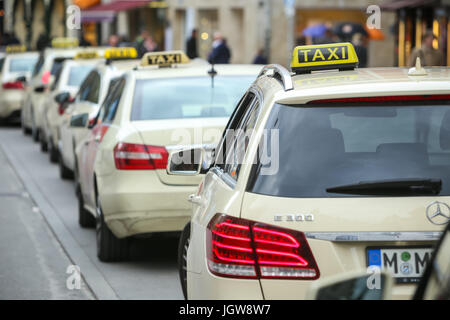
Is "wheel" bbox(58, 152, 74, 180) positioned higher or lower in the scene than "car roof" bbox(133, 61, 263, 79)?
lower

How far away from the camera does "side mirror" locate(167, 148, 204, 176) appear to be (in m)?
5.91

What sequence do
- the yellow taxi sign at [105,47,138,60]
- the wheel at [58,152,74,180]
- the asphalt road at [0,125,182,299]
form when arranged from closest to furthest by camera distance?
1. the asphalt road at [0,125,182,299]
2. the yellow taxi sign at [105,47,138,60]
3. the wheel at [58,152,74,180]

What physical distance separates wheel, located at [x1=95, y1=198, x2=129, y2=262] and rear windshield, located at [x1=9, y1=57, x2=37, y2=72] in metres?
16.9

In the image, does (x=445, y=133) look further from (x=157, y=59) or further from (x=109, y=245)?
(x=157, y=59)

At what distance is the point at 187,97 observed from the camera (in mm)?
8711

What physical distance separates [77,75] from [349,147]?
12635 mm

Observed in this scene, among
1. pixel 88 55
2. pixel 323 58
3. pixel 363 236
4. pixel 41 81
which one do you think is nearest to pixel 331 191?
pixel 363 236

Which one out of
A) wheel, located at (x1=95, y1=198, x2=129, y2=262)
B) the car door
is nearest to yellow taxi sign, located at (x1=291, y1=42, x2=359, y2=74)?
wheel, located at (x1=95, y1=198, x2=129, y2=262)

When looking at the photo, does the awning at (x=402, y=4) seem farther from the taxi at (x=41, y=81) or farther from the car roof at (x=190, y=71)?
the car roof at (x=190, y=71)

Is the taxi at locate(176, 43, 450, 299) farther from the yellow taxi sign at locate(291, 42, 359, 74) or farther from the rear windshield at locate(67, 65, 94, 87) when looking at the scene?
the rear windshield at locate(67, 65, 94, 87)

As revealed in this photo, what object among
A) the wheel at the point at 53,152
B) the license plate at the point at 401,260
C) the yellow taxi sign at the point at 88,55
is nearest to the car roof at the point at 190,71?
the license plate at the point at 401,260

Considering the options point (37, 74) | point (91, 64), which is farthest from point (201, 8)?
point (91, 64)

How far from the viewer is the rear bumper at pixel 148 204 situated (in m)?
7.87

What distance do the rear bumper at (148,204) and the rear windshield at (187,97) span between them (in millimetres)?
636
